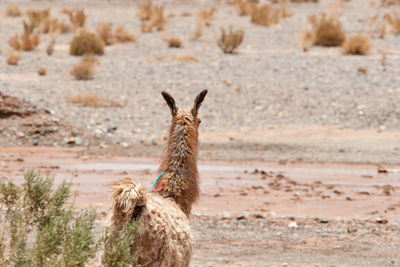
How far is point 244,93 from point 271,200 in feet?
34.9

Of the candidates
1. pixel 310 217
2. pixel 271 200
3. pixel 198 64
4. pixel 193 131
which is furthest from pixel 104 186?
pixel 198 64

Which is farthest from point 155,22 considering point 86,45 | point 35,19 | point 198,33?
point 86,45

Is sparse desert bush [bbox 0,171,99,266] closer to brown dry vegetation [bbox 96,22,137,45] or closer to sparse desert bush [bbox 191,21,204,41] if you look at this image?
brown dry vegetation [bbox 96,22,137,45]

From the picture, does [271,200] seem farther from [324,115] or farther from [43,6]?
[43,6]

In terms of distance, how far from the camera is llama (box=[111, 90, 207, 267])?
5.46 metres

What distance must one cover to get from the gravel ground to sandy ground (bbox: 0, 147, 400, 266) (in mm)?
1917

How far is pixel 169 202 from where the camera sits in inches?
242

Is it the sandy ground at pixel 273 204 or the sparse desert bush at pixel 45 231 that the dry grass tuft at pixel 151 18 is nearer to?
the sandy ground at pixel 273 204

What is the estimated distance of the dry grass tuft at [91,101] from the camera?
71.2ft

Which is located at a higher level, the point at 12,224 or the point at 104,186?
the point at 12,224

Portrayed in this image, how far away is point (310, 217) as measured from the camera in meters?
11.9

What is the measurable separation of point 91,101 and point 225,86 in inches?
174

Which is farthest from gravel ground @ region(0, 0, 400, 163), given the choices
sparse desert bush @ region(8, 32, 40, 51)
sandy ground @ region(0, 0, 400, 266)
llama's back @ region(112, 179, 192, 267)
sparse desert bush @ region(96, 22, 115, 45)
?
llama's back @ region(112, 179, 192, 267)

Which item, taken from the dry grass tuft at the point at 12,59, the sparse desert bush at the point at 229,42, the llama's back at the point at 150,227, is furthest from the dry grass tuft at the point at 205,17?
the llama's back at the point at 150,227
